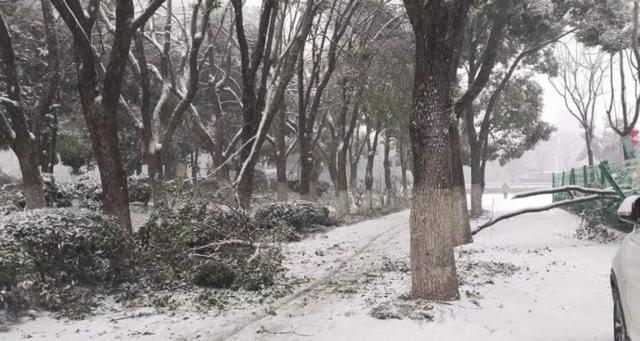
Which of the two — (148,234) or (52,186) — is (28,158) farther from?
(52,186)

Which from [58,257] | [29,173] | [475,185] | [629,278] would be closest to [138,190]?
[29,173]

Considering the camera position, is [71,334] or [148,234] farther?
[148,234]

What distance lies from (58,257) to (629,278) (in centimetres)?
640

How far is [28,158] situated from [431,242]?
954cm

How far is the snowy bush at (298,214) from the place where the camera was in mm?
16266

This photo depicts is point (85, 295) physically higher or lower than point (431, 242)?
lower

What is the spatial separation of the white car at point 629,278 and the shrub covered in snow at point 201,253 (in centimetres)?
524

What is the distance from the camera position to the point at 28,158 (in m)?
12.1

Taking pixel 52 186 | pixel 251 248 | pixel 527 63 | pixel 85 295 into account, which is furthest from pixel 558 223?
pixel 52 186

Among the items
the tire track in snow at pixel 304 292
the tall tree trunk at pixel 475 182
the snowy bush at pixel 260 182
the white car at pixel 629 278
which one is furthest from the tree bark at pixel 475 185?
the white car at pixel 629 278

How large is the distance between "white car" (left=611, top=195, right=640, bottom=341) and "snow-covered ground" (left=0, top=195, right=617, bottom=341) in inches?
74.3

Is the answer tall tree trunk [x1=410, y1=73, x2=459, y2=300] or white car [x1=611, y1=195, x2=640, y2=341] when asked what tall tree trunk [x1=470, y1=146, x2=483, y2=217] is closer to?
tall tree trunk [x1=410, y1=73, x2=459, y2=300]

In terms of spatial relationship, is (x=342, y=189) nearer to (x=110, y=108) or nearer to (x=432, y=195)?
(x=110, y=108)

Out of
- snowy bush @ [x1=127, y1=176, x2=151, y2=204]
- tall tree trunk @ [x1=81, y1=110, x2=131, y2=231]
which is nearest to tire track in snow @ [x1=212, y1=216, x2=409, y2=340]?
tall tree trunk @ [x1=81, y1=110, x2=131, y2=231]
